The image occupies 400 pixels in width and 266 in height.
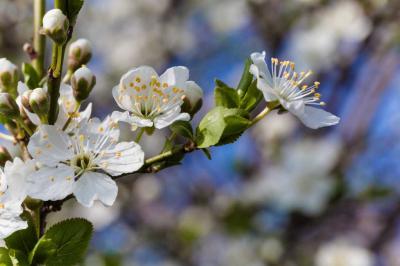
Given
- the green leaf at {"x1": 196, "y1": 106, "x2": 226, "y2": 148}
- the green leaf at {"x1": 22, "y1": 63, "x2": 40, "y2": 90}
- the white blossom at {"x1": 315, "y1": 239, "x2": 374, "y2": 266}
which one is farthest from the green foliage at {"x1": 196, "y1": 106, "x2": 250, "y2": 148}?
the white blossom at {"x1": 315, "y1": 239, "x2": 374, "y2": 266}

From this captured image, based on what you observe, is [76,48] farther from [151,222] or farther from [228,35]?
[228,35]

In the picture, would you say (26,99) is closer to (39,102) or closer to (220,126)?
(39,102)

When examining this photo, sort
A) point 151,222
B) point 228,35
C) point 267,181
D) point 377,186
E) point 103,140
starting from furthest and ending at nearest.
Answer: point 228,35 → point 151,222 → point 267,181 → point 377,186 → point 103,140

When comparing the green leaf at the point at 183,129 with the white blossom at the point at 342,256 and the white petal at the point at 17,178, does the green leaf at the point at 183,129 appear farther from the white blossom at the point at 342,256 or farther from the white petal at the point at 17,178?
the white blossom at the point at 342,256

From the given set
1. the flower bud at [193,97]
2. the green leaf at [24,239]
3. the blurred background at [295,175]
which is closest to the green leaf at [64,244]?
the green leaf at [24,239]

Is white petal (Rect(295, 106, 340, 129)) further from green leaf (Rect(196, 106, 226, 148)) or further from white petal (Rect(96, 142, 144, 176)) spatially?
white petal (Rect(96, 142, 144, 176))

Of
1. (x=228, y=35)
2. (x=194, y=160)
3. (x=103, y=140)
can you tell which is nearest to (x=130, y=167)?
(x=103, y=140)

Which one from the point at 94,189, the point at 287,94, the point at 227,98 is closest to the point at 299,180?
the point at 287,94
